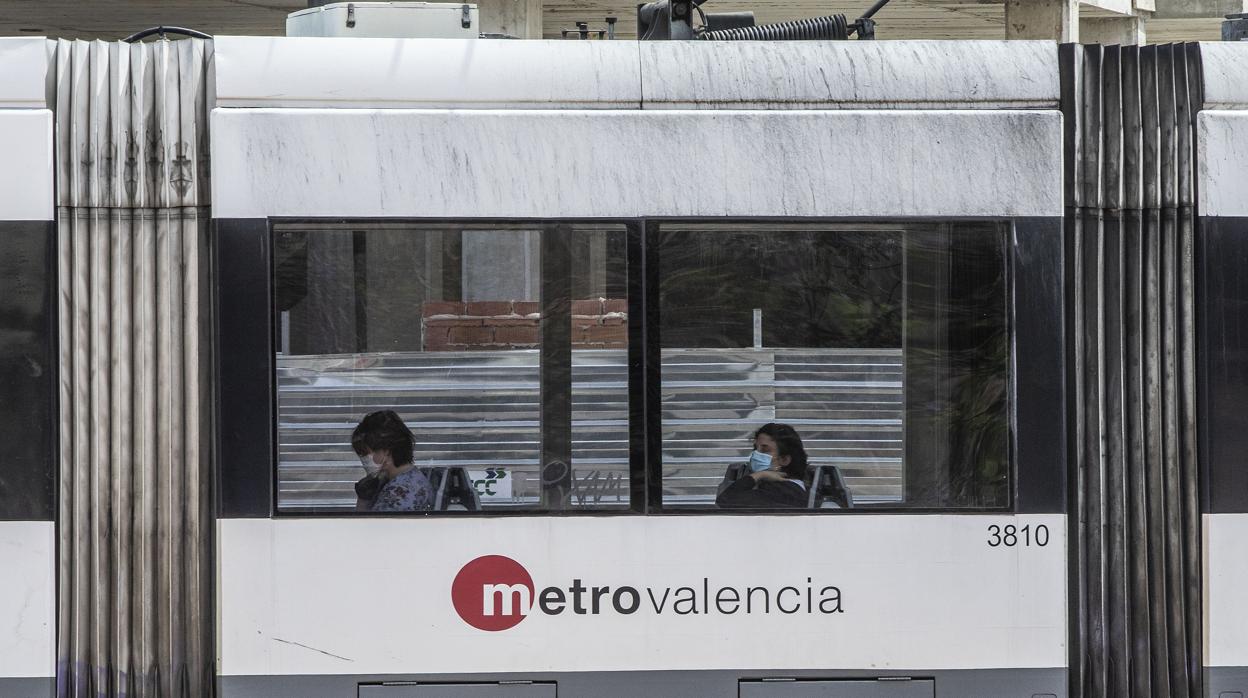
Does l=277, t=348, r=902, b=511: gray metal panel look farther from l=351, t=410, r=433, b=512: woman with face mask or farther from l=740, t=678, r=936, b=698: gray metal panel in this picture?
l=740, t=678, r=936, b=698: gray metal panel

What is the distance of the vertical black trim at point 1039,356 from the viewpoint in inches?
177

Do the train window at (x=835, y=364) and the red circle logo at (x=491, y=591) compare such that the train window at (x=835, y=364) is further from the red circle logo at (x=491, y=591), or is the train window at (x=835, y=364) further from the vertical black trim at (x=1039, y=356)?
the red circle logo at (x=491, y=591)

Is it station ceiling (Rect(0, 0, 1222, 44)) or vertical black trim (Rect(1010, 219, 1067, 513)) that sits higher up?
station ceiling (Rect(0, 0, 1222, 44))

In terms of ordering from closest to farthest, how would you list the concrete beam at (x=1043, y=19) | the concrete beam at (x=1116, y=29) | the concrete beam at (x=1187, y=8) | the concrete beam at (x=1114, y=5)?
the concrete beam at (x=1043, y=19), the concrete beam at (x=1114, y=5), the concrete beam at (x=1116, y=29), the concrete beam at (x=1187, y=8)

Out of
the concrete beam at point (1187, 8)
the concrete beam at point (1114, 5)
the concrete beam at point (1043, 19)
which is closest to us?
the concrete beam at point (1043, 19)

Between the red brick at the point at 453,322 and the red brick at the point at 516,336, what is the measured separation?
0.08m

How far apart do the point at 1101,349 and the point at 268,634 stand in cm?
306

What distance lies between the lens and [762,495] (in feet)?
14.9

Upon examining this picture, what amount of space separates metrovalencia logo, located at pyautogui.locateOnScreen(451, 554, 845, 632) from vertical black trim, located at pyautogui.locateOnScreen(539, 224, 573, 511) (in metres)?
0.29

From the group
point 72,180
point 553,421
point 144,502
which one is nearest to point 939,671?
point 553,421

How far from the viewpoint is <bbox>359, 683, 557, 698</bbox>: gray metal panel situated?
4.47m

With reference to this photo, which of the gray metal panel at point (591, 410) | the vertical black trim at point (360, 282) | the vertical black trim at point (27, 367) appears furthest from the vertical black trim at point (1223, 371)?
the vertical black trim at point (27, 367)

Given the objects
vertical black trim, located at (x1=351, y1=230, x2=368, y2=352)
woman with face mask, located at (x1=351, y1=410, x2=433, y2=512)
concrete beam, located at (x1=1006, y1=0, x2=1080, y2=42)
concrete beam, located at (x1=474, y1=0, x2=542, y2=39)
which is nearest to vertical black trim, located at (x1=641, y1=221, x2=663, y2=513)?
woman with face mask, located at (x1=351, y1=410, x2=433, y2=512)

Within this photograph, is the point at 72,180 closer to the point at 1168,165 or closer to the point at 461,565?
the point at 461,565
